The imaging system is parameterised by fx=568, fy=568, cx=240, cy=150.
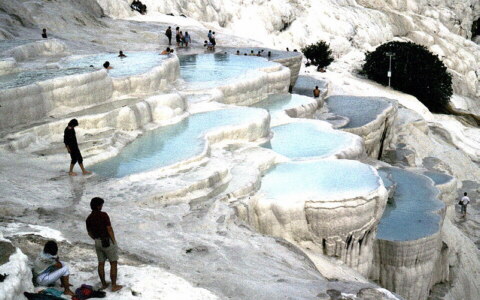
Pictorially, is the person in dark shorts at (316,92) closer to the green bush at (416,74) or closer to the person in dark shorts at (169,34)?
the person in dark shorts at (169,34)

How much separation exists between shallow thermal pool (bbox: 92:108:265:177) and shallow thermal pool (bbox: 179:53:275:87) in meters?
2.52

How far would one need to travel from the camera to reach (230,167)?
390 inches

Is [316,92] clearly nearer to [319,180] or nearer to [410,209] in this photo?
[410,209]

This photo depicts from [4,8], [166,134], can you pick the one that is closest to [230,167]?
[166,134]

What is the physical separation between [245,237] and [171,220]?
3.32ft

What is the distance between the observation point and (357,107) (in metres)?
18.2

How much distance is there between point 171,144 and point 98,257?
561 centimetres

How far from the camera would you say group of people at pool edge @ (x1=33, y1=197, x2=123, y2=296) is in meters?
4.87

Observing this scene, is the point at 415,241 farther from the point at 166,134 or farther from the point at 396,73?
the point at 396,73

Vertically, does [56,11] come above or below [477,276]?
above

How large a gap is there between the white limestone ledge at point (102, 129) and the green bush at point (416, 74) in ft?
50.7

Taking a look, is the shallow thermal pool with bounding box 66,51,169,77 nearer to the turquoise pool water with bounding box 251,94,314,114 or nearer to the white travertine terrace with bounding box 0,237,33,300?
the turquoise pool water with bounding box 251,94,314,114

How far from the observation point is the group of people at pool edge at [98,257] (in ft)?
16.0

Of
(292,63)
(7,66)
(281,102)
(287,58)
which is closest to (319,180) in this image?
(281,102)
